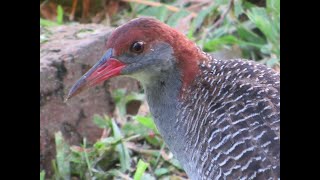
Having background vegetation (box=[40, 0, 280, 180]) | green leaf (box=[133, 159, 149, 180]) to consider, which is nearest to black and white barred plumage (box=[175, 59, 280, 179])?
green leaf (box=[133, 159, 149, 180])

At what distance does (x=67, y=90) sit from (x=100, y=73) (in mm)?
1470

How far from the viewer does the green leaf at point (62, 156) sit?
17.0 ft

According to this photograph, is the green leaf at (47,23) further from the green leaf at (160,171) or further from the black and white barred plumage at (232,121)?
the black and white barred plumage at (232,121)

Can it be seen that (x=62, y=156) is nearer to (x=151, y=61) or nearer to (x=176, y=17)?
(x=151, y=61)

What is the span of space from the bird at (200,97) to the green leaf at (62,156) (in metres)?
1.03

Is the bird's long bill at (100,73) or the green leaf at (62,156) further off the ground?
the bird's long bill at (100,73)

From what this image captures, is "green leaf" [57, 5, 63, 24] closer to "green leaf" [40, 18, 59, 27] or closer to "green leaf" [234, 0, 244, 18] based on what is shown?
"green leaf" [40, 18, 59, 27]

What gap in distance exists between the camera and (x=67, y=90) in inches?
220

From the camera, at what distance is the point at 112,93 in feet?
19.5

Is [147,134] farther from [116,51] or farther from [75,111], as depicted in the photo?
[116,51]

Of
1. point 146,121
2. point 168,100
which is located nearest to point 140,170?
point 146,121

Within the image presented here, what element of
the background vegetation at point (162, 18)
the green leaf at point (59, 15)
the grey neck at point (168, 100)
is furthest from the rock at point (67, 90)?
the grey neck at point (168, 100)

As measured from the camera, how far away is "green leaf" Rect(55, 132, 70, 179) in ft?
17.0

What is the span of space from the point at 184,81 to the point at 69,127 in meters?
1.58
